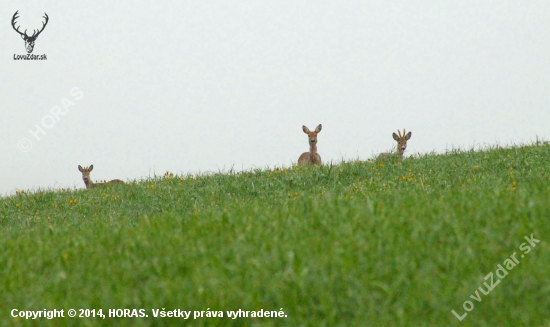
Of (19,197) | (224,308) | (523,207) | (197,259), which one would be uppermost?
(19,197)

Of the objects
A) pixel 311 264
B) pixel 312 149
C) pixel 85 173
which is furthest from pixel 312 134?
pixel 311 264

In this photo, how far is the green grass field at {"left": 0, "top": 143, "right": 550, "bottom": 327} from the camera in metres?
6.04

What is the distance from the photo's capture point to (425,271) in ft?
21.4

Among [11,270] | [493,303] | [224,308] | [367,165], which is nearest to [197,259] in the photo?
[224,308]

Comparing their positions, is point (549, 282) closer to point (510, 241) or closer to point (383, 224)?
point (510, 241)

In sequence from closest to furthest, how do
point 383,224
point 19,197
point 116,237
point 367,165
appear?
1. point 383,224
2. point 116,237
3. point 367,165
4. point 19,197

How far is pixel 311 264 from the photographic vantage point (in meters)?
6.69

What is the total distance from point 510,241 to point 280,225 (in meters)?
Result: 2.85

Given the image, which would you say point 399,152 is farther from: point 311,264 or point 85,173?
point 311,264

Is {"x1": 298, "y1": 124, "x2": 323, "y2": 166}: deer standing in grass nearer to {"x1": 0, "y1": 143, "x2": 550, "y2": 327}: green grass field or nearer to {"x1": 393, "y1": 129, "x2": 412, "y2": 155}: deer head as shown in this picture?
{"x1": 393, "y1": 129, "x2": 412, "y2": 155}: deer head

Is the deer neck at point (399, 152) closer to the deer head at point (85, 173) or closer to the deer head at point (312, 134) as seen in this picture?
the deer head at point (312, 134)

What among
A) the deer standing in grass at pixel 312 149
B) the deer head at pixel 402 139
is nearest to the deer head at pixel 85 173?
the deer standing in grass at pixel 312 149

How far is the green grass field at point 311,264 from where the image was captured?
604 centimetres

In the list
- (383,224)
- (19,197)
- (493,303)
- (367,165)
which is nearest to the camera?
(493,303)
